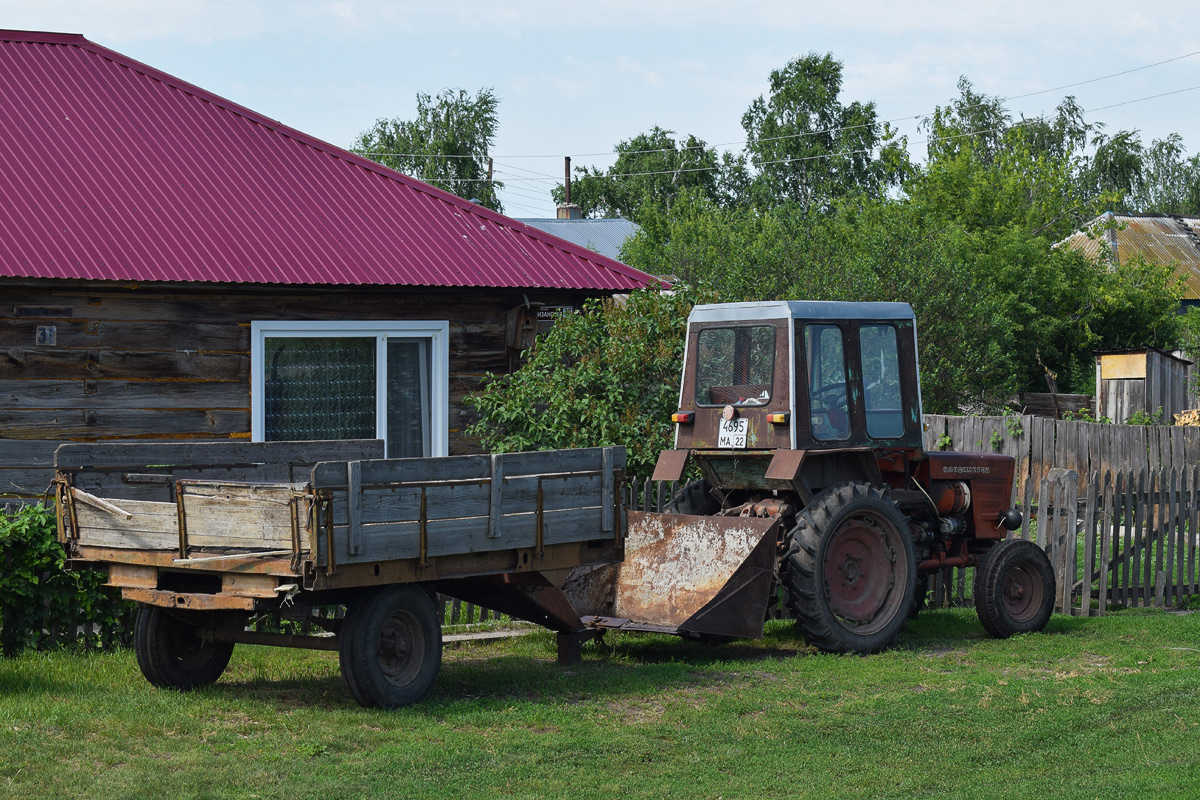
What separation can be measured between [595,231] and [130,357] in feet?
127

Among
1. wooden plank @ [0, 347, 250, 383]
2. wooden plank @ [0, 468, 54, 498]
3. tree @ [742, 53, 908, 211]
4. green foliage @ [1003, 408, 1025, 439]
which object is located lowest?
wooden plank @ [0, 468, 54, 498]

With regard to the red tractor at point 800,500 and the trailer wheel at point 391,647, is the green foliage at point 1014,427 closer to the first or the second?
the red tractor at point 800,500

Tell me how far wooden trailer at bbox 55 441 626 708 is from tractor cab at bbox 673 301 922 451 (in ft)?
5.05

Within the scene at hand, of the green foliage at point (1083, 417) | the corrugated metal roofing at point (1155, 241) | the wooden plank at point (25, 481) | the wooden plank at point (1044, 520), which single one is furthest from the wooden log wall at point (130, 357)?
the corrugated metal roofing at point (1155, 241)

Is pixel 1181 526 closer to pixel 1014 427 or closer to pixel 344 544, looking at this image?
pixel 1014 427

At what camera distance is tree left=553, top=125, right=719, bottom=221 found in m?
60.1

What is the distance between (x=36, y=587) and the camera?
27.2ft

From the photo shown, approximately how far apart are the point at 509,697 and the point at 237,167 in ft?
24.3

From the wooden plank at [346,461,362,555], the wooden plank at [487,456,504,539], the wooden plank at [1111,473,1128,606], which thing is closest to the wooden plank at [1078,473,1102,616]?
the wooden plank at [1111,473,1128,606]

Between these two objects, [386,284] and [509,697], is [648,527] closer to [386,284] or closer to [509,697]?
[509,697]

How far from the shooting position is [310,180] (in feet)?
43.5

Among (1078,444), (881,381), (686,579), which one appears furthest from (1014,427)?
(686,579)

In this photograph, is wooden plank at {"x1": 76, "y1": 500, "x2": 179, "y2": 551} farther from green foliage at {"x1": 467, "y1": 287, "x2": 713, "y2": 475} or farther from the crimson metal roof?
green foliage at {"x1": 467, "y1": 287, "x2": 713, "y2": 475}

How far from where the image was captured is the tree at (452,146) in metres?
52.1
